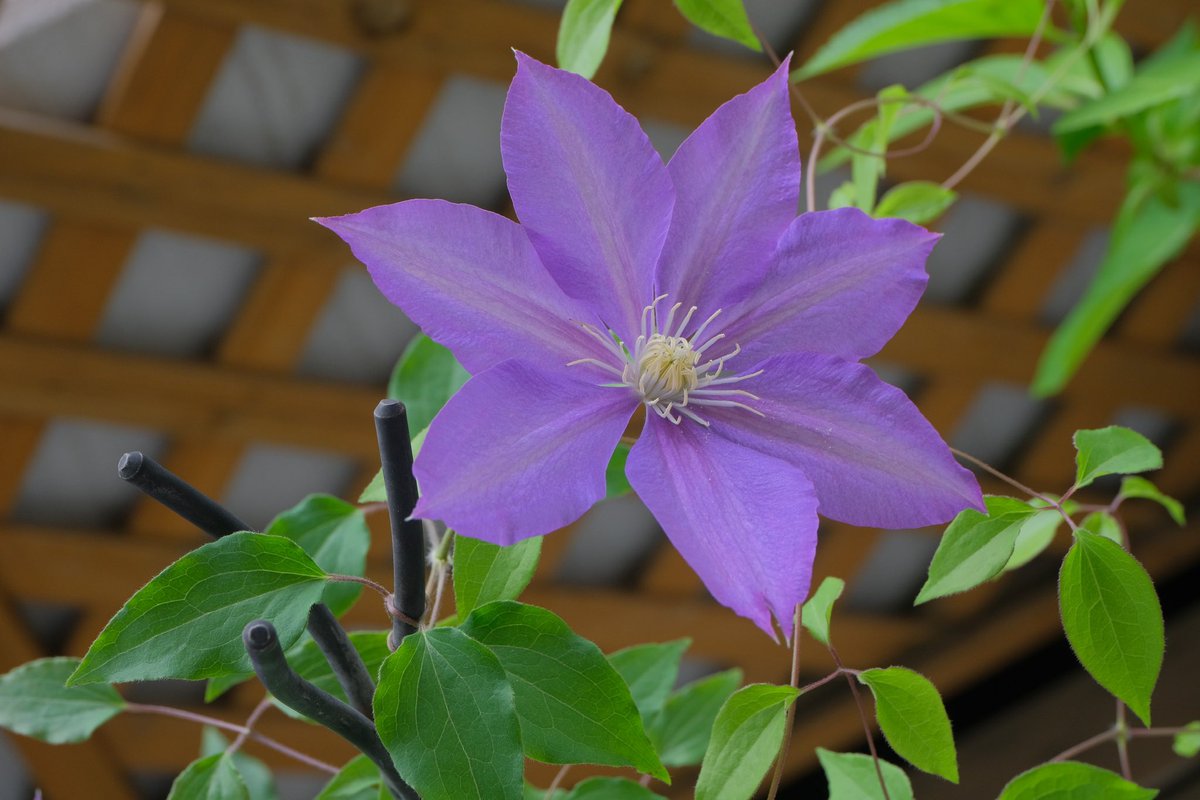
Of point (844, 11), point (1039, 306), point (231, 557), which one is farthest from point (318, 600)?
point (1039, 306)

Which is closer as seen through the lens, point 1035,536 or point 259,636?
point 259,636

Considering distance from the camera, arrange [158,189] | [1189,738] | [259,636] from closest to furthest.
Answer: [259,636]
[1189,738]
[158,189]

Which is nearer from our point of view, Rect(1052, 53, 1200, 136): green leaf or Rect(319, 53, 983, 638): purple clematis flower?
Rect(319, 53, 983, 638): purple clematis flower

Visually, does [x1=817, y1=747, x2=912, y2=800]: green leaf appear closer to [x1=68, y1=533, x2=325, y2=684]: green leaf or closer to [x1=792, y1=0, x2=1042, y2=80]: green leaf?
[x1=68, y1=533, x2=325, y2=684]: green leaf

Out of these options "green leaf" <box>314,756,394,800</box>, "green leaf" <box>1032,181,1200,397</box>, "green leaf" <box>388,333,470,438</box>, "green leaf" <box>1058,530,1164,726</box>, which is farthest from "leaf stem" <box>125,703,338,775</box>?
"green leaf" <box>1032,181,1200,397</box>

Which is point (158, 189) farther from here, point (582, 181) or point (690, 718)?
point (582, 181)

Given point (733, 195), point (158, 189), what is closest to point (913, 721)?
point (733, 195)
